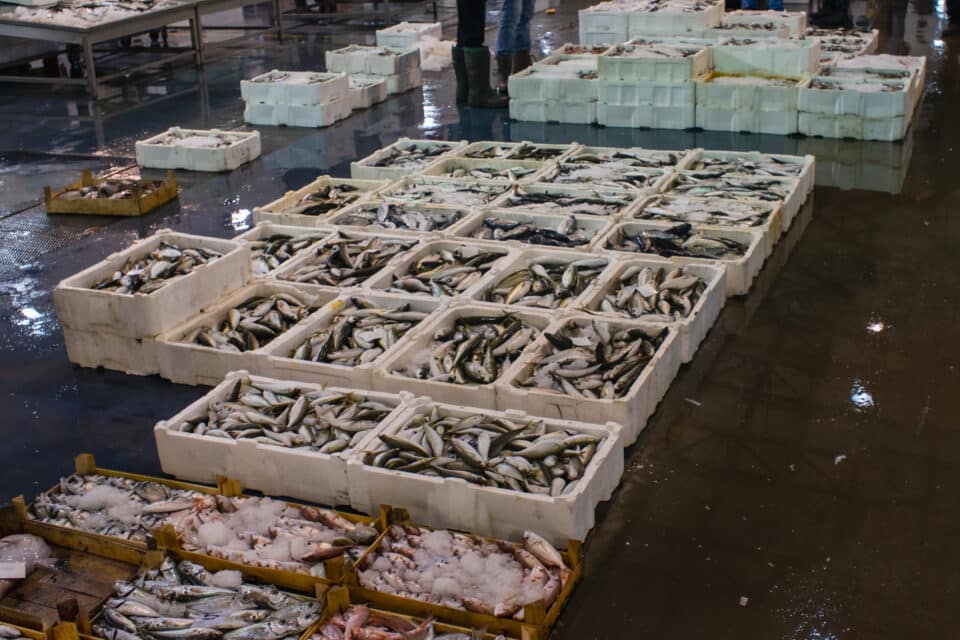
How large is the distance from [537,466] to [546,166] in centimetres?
455

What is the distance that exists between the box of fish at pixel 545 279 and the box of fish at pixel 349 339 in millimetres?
446

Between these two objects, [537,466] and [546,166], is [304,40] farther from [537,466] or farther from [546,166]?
[537,466]

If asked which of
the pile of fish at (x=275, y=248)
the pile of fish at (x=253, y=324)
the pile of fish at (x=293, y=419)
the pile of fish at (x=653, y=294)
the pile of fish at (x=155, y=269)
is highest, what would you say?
the pile of fish at (x=155, y=269)

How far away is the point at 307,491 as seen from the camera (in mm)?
4648

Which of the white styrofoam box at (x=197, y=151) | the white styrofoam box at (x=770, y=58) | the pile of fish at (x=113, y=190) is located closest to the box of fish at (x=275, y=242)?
the pile of fish at (x=113, y=190)

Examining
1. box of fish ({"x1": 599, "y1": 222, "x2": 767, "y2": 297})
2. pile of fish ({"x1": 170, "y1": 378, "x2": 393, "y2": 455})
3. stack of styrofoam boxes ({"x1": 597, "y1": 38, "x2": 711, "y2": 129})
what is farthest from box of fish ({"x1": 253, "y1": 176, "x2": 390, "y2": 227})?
stack of styrofoam boxes ({"x1": 597, "y1": 38, "x2": 711, "y2": 129})

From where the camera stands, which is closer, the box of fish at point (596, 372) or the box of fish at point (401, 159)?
the box of fish at point (596, 372)

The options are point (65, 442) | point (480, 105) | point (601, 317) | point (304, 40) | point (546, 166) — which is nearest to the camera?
point (65, 442)

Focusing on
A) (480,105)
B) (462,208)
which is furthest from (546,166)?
(480,105)

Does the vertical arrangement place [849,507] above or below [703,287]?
below

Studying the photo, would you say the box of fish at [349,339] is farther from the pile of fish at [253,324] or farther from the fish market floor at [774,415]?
the fish market floor at [774,415]

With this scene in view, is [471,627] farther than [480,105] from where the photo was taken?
No

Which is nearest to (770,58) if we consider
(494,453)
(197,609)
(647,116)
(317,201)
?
(647,116)

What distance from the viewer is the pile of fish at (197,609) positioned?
360cm
